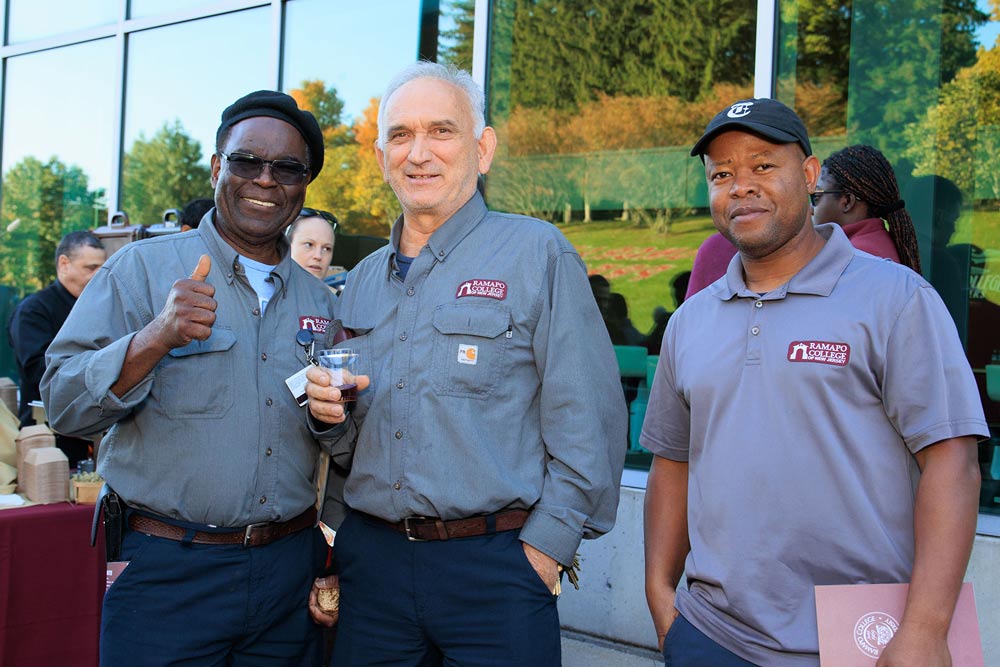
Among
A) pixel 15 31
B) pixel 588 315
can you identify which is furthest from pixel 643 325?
pixel 15 31

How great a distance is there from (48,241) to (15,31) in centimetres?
216

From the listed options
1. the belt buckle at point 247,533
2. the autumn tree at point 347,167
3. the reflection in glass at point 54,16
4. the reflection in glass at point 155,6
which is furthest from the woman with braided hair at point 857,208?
the reflection in glass at point 54,16

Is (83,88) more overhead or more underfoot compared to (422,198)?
more overhead

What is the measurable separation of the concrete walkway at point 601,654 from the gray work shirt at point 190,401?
225cm

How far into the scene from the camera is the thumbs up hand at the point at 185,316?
2.16 metres

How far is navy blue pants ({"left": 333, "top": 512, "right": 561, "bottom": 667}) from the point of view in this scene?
6.99ft

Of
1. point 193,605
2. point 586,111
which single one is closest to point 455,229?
point 193,605

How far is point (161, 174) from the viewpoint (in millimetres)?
7879

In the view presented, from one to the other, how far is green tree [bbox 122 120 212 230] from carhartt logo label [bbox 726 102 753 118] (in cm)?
645

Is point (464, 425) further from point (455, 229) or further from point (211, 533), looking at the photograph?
point (211, 533)

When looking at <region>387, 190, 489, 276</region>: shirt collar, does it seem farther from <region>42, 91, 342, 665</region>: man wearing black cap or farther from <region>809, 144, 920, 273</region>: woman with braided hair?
<region>809, 144, 920, 273</region>: woman with braided hair

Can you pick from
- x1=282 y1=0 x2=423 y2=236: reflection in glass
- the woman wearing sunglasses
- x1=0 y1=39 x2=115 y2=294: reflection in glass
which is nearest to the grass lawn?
x1=282 y1=0 x2=423 y2=236: reflection in glass

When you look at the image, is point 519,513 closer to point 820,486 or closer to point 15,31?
point 820,486

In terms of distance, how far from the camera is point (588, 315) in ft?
7.50
